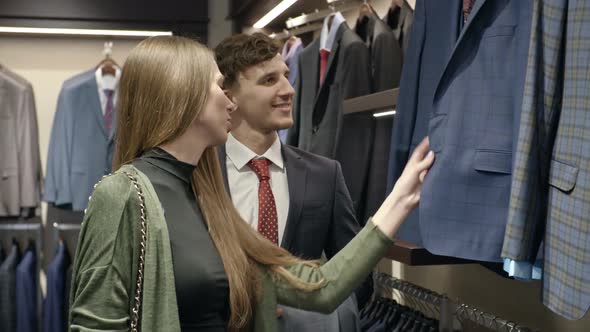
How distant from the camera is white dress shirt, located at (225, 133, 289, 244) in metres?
2.06

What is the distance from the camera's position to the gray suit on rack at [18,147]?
4441 mm

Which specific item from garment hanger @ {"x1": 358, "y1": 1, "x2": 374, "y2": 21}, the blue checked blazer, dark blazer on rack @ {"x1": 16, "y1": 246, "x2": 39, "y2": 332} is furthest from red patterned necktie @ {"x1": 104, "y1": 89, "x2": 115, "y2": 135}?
the blue checked blazer

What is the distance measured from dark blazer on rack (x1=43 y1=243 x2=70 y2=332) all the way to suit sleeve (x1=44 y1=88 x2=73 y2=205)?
378 millimetres

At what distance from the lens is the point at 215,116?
1.57 m

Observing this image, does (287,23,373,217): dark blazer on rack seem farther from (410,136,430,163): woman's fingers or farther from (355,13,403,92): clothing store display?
(410,136,430,163): woman's fingers

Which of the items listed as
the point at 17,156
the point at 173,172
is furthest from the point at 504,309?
the point at 17,156

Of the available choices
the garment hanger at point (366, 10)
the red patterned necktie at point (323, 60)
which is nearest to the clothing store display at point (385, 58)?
the garment hanger at point (366, 10)

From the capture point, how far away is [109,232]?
141 centimetres

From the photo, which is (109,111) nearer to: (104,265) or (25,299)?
(25,299)

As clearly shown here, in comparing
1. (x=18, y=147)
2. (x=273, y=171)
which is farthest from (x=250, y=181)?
(x=18, y=147)

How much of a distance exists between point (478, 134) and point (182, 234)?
645 mm

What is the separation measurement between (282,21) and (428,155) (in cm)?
286

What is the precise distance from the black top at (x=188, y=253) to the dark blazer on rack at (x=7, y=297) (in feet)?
Answer: 10.5

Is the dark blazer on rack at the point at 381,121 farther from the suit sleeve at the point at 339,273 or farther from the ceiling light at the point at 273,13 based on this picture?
the suit sleeve at the point at 339,273
